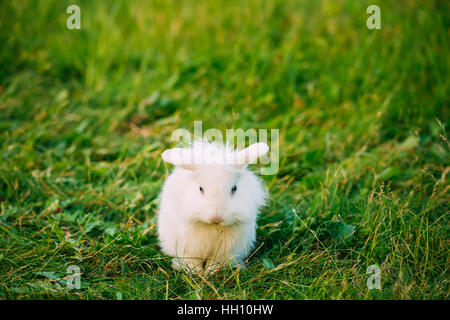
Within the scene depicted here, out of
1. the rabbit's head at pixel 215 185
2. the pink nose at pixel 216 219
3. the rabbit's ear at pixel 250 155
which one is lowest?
the pink nose at pixel 216 219

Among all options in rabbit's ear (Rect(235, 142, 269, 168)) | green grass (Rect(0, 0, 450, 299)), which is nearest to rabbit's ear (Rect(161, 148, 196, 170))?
rabbit's ear (Rect(235, 142, 269, 168))

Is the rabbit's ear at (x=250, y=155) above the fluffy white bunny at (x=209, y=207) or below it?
above

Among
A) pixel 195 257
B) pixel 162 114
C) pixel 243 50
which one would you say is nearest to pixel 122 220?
pixel 195 257

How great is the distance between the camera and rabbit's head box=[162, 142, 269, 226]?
90.0 inches

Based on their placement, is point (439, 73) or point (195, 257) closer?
point (195, 257)

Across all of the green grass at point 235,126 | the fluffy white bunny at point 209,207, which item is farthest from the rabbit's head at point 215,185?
the green grass at point 235,126

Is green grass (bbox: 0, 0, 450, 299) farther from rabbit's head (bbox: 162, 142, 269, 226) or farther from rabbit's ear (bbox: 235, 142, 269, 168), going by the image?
rabbit's ear (bbox: 235, 142, 269, 168)

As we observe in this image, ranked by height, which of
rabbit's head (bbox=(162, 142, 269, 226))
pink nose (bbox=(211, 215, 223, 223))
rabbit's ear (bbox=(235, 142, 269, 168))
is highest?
rabbit's ear (bbox=(235, 142, 269, 168))

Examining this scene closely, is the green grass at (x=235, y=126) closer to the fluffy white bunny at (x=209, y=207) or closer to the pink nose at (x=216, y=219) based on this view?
the fluffy white bunny at (x=209, y=207)

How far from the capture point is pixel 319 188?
333 centimetres

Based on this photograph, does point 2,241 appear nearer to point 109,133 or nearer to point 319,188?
→ point 109,133

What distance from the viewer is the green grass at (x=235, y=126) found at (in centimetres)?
253

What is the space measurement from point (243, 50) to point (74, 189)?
252cm

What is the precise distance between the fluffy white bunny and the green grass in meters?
0.13
